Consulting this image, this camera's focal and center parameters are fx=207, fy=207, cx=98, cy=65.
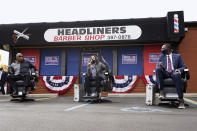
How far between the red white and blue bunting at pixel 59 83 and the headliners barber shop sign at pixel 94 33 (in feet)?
8.22

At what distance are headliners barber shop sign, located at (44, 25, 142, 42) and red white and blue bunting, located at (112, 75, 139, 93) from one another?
2.47 meters

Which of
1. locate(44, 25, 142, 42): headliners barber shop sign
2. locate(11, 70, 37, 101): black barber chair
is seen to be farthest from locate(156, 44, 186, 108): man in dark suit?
locate(44, 25, 142, 42): headliners barber shop sign

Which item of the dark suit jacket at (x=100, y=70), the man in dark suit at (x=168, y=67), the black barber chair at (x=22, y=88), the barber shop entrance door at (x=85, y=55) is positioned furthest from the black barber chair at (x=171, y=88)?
the barber shop entrance door at (x=85, y=55)

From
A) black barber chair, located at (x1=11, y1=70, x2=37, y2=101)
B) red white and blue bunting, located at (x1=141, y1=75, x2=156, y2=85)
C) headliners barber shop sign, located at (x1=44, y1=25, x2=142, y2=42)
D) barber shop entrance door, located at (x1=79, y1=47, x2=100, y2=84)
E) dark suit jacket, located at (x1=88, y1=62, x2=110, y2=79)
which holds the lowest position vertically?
black barber chair, located at (x1=11, y1=70, x2=37, y2=101)

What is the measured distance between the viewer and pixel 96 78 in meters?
7.27

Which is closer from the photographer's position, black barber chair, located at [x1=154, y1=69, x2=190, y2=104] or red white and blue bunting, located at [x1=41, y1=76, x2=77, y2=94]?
black barber chair, located at [x1=154, y1=69, x2=190, y2=104]

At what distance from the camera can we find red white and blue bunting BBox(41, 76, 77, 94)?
11.3 meters

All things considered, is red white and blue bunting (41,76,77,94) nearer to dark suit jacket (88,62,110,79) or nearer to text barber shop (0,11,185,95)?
text barber shop (0,11,185,95)

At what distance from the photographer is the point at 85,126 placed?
2877 mm

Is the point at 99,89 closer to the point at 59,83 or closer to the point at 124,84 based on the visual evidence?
the point at 124,84

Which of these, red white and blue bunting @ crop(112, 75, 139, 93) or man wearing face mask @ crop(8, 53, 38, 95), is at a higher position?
man wearing face mask @ crop(8, 53, 38, 95)

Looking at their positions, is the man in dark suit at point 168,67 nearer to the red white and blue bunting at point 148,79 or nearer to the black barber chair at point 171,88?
the black barber chair at point 171,88

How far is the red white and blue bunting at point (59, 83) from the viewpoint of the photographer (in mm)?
11320

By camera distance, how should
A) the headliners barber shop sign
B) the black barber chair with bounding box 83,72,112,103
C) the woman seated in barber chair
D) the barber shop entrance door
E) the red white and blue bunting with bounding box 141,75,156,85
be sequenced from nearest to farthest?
the black barber chair with bounding box 83,72,112,103
the woman seated in barber chair
the red white and blue bunting with bounding box 141,75,156,85
the headliners barber shop sign
the barber shop entrance door
